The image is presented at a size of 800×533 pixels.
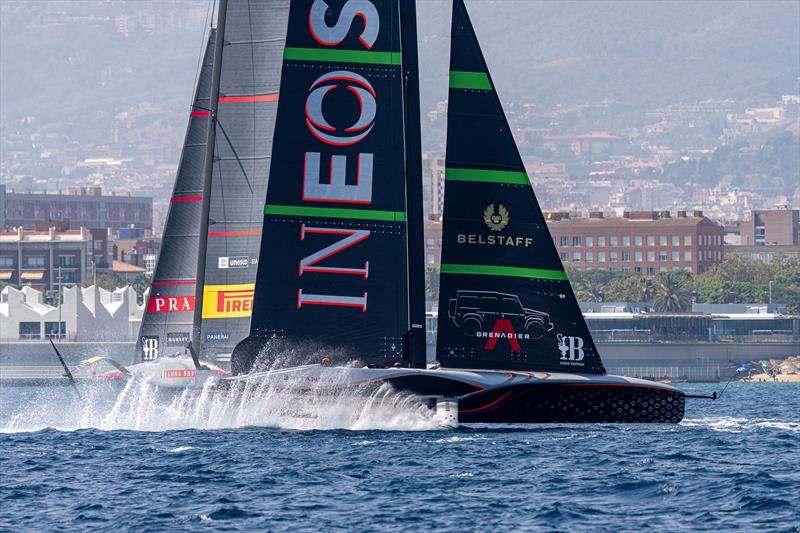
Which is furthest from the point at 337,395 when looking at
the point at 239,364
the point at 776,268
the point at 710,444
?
the point at 776,268

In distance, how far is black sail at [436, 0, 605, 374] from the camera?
106 ft

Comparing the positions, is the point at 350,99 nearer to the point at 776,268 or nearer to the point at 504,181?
the point at 504,181

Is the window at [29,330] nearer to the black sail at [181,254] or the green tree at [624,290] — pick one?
the green tree at [624,290]

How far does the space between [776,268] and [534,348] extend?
531 feet

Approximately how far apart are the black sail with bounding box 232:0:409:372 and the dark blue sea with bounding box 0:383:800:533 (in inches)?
64.3

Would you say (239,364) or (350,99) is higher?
(350,99)

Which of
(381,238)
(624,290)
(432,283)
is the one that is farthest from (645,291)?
(381,238)

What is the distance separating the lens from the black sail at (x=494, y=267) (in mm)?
32188

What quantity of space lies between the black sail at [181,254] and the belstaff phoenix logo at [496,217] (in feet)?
45.0

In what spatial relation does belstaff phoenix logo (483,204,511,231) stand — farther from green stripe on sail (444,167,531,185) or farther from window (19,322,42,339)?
window (19,322,42,339)

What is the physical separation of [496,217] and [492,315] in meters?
1.89

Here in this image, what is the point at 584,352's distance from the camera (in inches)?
1268

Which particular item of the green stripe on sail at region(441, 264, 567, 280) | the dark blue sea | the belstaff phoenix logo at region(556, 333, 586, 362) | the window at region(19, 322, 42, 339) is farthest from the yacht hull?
the window at region(19, 322, 42, 339)

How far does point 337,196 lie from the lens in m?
32.1
